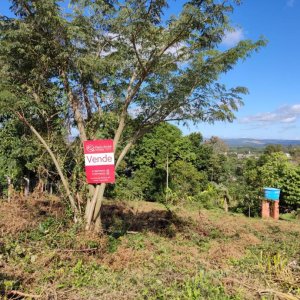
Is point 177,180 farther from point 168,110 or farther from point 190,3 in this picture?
point 190,3

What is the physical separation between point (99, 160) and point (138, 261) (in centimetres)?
167

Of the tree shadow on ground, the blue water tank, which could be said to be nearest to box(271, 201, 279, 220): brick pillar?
the blue water tank

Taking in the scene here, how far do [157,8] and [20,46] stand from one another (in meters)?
2.24

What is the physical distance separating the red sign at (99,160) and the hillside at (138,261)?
2.91 feet

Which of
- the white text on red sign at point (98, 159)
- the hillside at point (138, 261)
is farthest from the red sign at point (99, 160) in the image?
the hillside at point (138, 261)

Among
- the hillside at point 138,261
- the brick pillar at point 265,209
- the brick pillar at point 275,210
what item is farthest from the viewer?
the brick pillar at point 265,209

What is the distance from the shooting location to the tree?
5.14 meters

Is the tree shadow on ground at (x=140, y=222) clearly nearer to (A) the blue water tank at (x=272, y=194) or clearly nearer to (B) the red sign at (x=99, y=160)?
(B) the red sign at (x=99, y=160)

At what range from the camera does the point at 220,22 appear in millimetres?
5129

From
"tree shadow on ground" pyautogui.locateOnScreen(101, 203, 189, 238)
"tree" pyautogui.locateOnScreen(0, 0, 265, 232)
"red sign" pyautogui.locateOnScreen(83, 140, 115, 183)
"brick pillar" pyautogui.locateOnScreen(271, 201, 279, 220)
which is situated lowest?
"brick pillar" pyautogui.locateOnScreen(271, 201, 279, 220)

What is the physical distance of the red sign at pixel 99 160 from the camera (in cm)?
536

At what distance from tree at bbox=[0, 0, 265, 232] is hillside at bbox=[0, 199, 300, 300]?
30.0 inches

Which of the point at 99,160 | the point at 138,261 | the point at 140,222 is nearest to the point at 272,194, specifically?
the point at 140,222

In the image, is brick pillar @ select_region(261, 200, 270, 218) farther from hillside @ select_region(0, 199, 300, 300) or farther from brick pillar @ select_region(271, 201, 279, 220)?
hillside @ select_region(0, 199, 300, 300)
